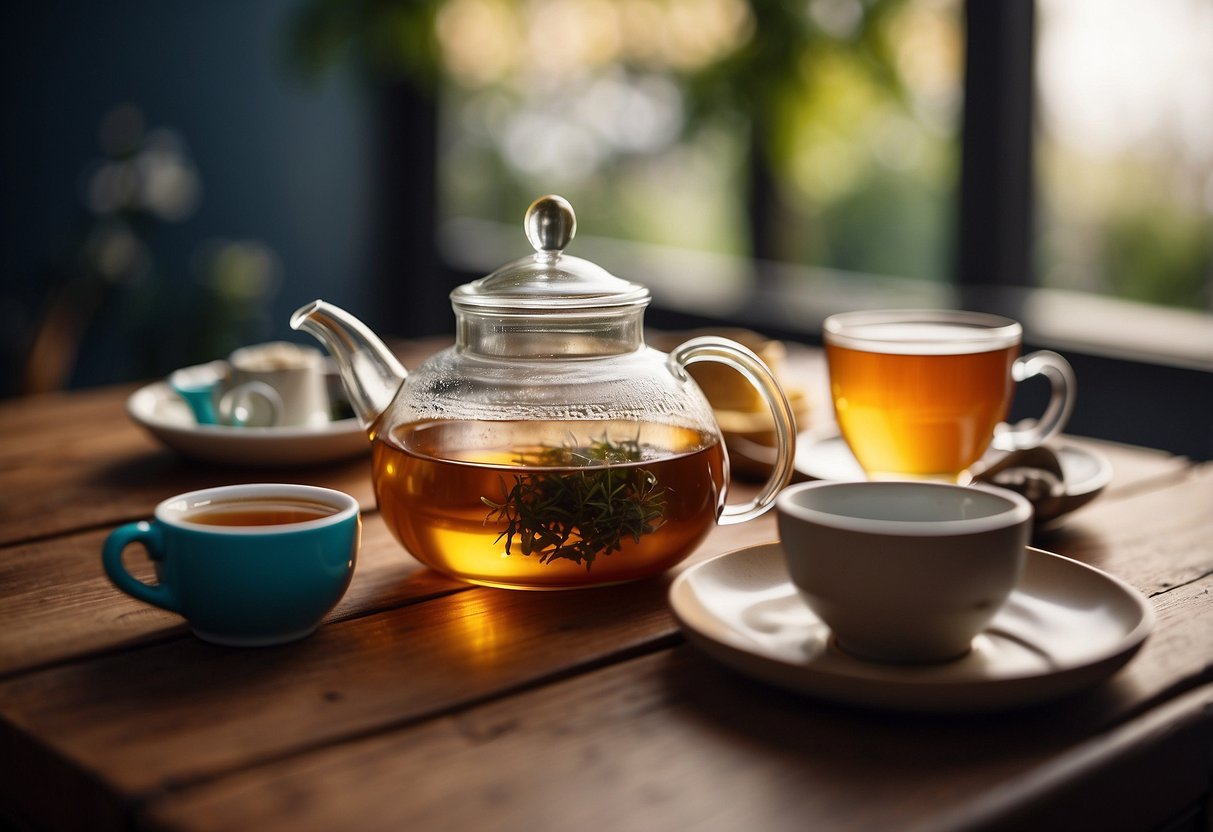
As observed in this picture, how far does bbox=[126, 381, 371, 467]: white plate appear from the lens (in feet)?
3.92

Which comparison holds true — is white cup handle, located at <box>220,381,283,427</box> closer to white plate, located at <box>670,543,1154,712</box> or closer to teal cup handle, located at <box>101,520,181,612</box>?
teal cup handle, located at <box>101,520,181,612</box>

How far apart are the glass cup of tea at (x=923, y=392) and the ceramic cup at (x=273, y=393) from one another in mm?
550

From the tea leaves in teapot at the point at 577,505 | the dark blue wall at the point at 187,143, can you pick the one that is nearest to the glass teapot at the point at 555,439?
the tea leaves in teapot at the point at 577,505

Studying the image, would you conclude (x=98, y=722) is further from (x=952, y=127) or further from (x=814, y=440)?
(x=952, y=127)

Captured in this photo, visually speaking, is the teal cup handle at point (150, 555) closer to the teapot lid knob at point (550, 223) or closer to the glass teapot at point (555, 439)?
the glass teapot at point (555, 439)

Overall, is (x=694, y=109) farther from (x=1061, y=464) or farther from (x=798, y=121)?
(x=1061, y=464)

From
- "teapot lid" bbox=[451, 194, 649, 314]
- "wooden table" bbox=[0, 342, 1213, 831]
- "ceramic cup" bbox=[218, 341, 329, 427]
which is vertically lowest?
"wooden table" bbox=[0, 342, 1213, 831]

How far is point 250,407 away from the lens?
127 centimetres

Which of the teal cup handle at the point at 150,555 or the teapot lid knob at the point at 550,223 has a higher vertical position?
the teapot lid knob at the point at 550,223

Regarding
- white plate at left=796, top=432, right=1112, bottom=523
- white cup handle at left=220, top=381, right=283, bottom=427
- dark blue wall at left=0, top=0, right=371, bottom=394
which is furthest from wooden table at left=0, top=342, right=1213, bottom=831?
dark blue wall at left=0, top=0, right=371, bottom=394

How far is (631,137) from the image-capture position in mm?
3746

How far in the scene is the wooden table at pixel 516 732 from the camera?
0.58 m

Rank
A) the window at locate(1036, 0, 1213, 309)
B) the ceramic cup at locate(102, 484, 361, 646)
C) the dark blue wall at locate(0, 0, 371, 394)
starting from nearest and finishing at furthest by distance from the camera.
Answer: the ceramic cup at locate(102, 484, 361, 646), the window at locate(1036, 0, 1213, 309), the dark blue wall at locate(0, 0, 371, 394)

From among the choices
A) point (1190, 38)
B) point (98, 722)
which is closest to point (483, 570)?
point (98, 722)
